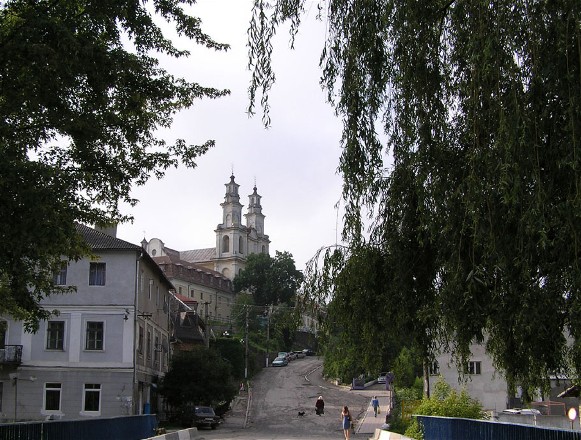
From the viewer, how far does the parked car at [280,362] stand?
3652 inches

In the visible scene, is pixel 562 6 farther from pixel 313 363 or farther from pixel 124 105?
pixel 313 363

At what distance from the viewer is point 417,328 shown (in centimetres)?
880

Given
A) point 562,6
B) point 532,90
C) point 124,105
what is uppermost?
point 124,105

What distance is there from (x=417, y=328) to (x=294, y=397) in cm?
5437

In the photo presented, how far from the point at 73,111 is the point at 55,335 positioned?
2846 cm

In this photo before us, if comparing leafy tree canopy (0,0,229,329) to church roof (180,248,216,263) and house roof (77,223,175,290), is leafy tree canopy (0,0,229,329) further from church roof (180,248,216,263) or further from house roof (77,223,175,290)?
church roof (180,248,216,263)

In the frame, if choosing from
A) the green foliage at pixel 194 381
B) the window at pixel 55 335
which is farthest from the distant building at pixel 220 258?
the window at pixel 55 335

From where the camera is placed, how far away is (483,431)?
46.5 feet

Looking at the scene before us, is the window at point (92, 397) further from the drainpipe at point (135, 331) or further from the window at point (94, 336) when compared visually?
the window at point (94, 336)

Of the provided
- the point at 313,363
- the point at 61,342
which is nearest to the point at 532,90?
the point at 61,342

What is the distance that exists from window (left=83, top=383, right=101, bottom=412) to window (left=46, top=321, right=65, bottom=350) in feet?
9.30

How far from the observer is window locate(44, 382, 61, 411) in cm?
4003

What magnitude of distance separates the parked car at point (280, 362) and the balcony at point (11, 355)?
54904 millimetres

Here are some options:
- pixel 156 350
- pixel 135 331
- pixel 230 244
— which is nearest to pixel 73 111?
pixel 135 331
